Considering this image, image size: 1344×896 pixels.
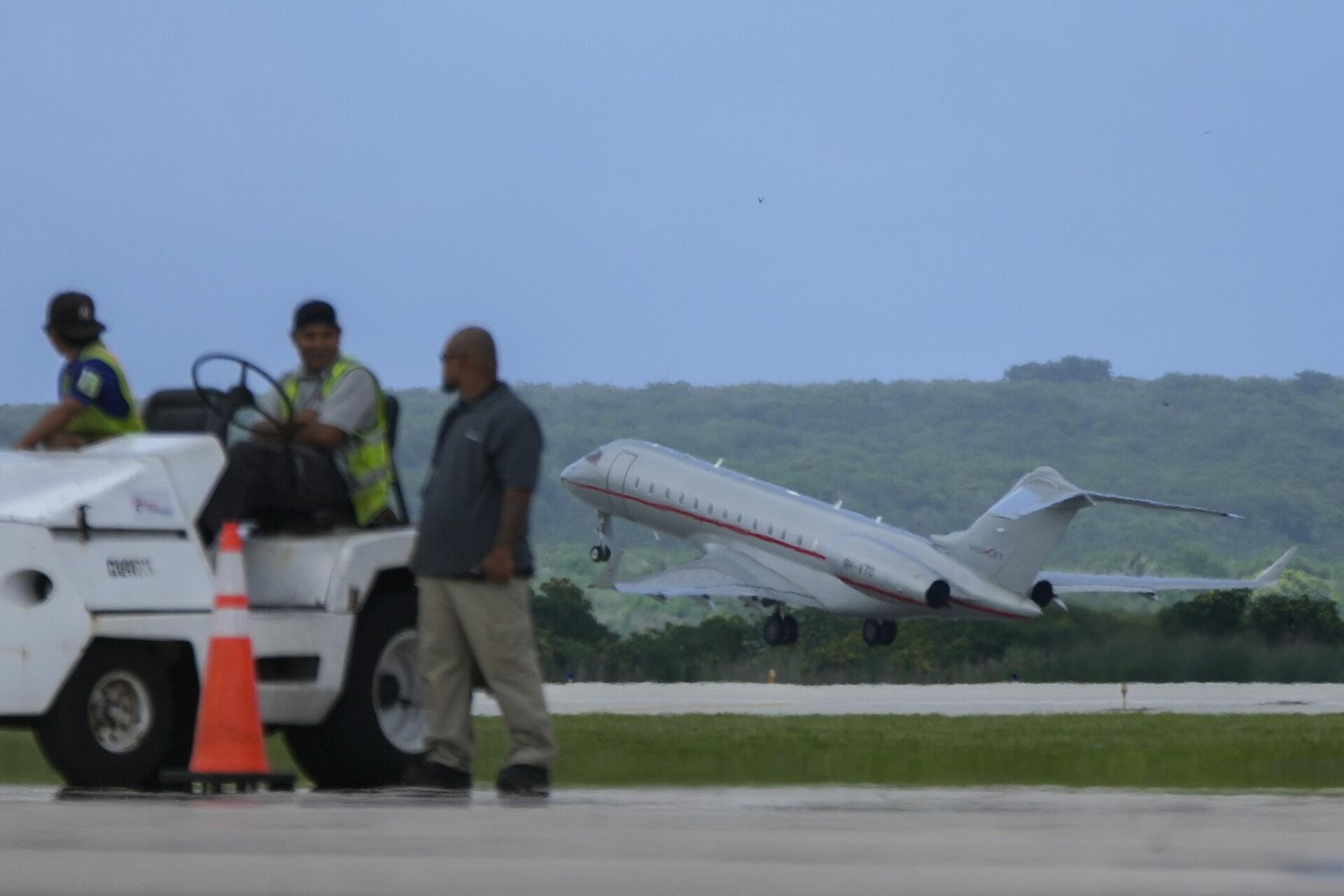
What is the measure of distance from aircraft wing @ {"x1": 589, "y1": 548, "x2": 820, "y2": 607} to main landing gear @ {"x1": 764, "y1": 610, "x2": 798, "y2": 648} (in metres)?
0.38

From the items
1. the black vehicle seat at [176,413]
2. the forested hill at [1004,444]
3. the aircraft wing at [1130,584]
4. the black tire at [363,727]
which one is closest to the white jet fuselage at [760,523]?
the aircraft wing at [1130,584]

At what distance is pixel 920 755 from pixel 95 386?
243 inches

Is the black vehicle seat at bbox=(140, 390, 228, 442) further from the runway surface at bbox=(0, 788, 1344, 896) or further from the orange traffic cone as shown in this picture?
the runway surface at bbox=(0, 788, 1344, 896)

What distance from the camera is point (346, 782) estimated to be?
11.5 meters

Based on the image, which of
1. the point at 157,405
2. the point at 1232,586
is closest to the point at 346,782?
the point at 157,405

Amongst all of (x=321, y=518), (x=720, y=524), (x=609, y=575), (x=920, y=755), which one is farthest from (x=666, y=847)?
(x=720, y=524)

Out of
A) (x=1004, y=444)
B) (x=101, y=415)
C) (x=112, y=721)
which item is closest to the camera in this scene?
(x=112, y=721)

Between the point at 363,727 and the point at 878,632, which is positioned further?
the point at 878,632

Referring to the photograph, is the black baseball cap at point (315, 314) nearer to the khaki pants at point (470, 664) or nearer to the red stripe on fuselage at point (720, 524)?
the khaki pants at point (470, 664)

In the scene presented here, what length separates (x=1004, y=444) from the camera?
176m

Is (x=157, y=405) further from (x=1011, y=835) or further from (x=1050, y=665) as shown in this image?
(x=1050, y=665)

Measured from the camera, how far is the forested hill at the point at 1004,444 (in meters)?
153

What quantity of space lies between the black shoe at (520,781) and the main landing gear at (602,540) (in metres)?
45.5

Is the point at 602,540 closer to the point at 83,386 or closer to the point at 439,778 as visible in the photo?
the point at 83,386
